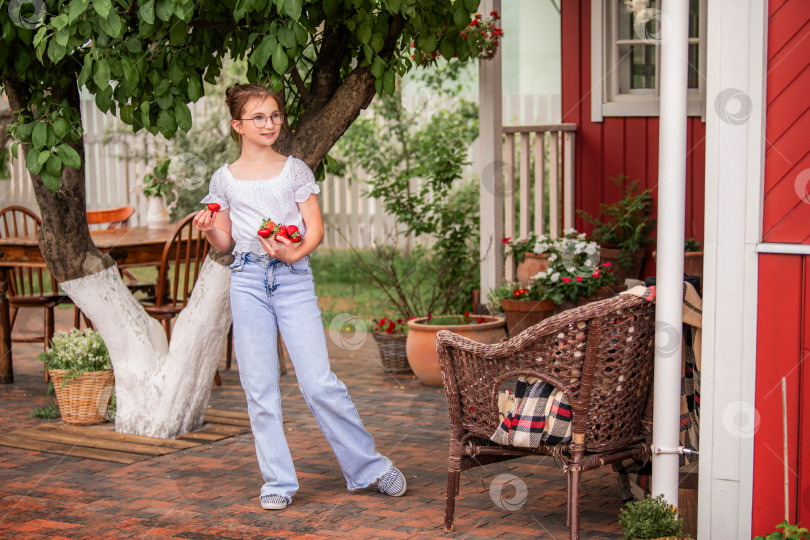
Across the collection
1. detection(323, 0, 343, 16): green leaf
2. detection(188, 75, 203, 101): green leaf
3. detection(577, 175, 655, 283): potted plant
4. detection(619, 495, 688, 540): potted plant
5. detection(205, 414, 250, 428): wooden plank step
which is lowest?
detection(205, 414, 250, 428): wooden plank step

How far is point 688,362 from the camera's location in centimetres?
394

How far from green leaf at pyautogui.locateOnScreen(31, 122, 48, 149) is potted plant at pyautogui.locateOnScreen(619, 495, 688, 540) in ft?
9.94

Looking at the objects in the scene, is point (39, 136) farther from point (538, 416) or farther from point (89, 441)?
point (538, 416)

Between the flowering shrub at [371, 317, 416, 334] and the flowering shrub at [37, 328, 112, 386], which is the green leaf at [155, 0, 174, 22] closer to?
the flowering shrub at [37, 328, 112, 386]

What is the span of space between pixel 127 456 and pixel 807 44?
3810 millimetres

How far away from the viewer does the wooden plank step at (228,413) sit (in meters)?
6.03

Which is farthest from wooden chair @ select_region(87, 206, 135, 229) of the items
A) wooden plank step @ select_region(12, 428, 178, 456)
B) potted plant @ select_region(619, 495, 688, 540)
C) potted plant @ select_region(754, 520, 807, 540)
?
potted plant @ select_region(754, 520, 807, 540)

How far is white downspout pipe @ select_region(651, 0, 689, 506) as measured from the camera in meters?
3.54

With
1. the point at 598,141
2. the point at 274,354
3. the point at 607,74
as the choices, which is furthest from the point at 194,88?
the point at 607,74

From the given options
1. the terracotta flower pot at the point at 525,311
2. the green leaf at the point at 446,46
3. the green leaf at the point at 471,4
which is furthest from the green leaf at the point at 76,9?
the terracotta flower pot at the point at 525,311

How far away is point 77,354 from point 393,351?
228 cm

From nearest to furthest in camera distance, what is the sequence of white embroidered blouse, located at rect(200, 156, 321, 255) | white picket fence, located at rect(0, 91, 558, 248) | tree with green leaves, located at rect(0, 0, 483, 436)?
white embroidered blouse, located at rect(200, 156, 321, 255)
tree with green leaves, located at rect(0, 0, 483, 436)
white picket fence, located at rect(0, 91, 558, 248)

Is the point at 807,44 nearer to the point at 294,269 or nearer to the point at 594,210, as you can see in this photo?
the point at 294,269

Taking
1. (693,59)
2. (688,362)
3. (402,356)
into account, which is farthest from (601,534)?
(693,59)
